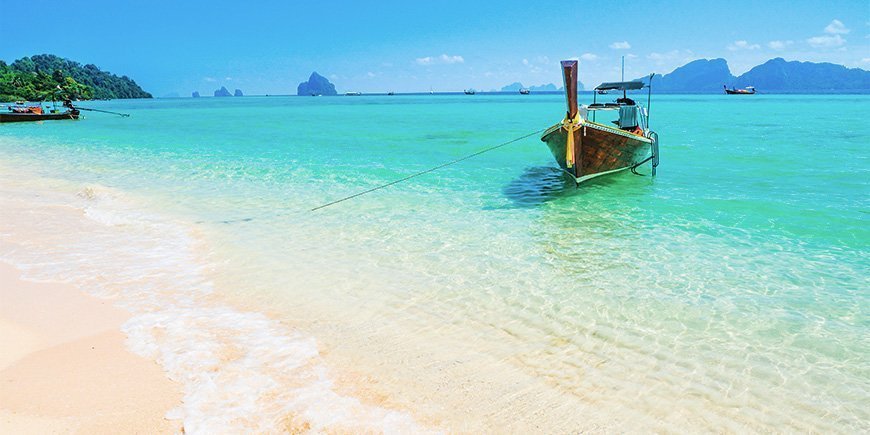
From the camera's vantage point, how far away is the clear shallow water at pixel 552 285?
5.21 metres

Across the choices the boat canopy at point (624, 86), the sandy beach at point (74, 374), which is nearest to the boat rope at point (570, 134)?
the boat canopy at point (624, 86)

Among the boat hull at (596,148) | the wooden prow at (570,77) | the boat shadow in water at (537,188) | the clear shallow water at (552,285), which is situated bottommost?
the clear shallow water at (552,285)

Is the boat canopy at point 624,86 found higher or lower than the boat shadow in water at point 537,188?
higher

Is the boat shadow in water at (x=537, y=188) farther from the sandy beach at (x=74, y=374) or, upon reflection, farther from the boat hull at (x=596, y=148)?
the sandy beach at (x=74, y=374)

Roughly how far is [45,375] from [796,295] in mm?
9645

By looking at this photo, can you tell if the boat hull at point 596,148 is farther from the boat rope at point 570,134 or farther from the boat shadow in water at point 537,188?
the boat shadow in water at point 537,188

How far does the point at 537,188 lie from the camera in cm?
1661

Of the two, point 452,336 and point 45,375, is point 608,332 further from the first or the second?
point 45,375

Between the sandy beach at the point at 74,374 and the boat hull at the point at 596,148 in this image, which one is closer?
the sandy beach at the point at 74,374

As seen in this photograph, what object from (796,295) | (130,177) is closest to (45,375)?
(796,295)

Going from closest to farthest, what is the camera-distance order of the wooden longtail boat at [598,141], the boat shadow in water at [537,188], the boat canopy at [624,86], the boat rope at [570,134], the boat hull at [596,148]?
the boat rope at [570,134] → the wooden longtail boat at [598,141] → the boat shadow in water at [537,188] → the boat hull at [596,148] → the boat canopy at [624,86]

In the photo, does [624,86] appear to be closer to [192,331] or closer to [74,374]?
[192,331]

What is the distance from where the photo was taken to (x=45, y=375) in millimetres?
5289

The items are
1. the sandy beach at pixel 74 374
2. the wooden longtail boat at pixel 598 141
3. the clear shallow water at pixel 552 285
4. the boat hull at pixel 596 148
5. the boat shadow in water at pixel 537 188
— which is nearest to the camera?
the sandy beach at pixel 74 374
